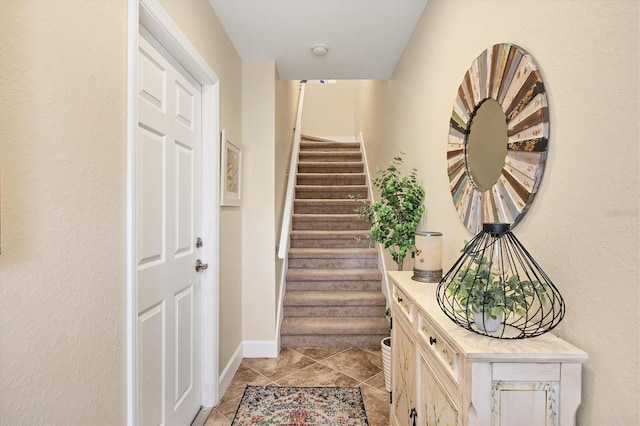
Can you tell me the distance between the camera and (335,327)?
2957 mm

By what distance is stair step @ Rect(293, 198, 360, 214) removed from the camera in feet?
13.8

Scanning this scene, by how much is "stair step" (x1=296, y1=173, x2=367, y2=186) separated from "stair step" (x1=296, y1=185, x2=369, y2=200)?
8.4 inches

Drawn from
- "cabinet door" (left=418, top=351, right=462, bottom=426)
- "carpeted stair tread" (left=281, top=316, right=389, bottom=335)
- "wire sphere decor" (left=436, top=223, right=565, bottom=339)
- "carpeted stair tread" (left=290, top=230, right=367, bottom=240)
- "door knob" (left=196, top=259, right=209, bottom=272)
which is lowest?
"carpeted stair tread" (left=281, top=316, right=389, bottom=335)

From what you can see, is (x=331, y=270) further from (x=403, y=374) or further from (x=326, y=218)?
(x=403, y=374)

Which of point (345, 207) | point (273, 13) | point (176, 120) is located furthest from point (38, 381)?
point (345, 207)

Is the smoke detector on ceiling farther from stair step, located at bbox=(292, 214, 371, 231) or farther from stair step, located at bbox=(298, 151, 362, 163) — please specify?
stair step, located at bbox=(298, 151, 362, 163)

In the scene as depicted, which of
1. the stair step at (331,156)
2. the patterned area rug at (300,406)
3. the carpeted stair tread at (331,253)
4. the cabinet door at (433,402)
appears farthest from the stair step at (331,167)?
the cabinet door at (433,402)

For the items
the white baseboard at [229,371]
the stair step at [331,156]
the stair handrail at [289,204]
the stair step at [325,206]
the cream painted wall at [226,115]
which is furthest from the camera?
the stair step at [331,156]

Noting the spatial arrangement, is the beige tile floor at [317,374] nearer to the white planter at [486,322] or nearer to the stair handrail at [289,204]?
the stair handrail at [289,204]

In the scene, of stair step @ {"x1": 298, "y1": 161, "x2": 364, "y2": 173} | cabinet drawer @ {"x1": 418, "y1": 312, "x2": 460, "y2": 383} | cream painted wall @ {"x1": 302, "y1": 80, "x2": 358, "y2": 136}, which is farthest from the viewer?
cream painted wall @ {"x1": 302, "y1": 80, "x2": 358, "y2": 136}

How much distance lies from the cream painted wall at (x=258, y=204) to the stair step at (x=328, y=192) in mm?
1722

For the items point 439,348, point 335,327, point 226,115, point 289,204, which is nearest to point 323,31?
point 226,115

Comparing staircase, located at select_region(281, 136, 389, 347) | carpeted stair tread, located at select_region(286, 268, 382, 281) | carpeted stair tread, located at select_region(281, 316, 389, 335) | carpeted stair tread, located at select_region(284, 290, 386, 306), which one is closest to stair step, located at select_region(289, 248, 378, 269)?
staircase, located at select_region(281, 136, 389, 347)

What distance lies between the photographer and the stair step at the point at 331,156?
16.8 feet
